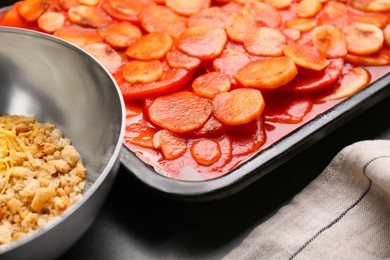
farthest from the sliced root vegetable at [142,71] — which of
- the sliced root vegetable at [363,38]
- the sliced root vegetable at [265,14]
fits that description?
the sliced root vegetable at [363,38]

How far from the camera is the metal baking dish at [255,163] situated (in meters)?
1.31

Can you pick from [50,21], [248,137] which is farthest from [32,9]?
[248,137]

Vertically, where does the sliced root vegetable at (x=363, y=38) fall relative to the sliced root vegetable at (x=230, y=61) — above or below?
above

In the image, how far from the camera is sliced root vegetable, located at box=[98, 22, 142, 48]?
6.00ft

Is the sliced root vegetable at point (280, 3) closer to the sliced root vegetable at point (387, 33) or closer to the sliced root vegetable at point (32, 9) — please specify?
the sliced root vegetable at point (387, 33)

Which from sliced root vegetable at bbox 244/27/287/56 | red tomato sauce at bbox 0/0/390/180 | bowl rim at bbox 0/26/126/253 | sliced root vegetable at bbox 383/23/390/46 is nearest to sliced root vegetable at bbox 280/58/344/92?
red tomato sauce at bbox 0/0/390/180

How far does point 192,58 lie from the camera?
1.74 metres

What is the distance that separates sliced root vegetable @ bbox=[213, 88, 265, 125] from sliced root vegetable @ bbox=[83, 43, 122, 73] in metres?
0.38

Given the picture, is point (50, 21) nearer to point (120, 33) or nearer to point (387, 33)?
point (120, 33)

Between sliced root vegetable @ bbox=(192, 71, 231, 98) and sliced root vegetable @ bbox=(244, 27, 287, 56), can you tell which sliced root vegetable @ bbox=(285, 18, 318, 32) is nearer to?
sliced root vegetable @ bbox=(244, 27, 287, 56)

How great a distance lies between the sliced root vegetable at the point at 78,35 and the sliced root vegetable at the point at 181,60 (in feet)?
0.94

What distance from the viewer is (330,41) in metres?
1.84

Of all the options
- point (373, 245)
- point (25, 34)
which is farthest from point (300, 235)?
point (25, 34)

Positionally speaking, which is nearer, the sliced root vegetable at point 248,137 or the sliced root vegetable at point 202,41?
the sliced root vegetable at point 248,137
